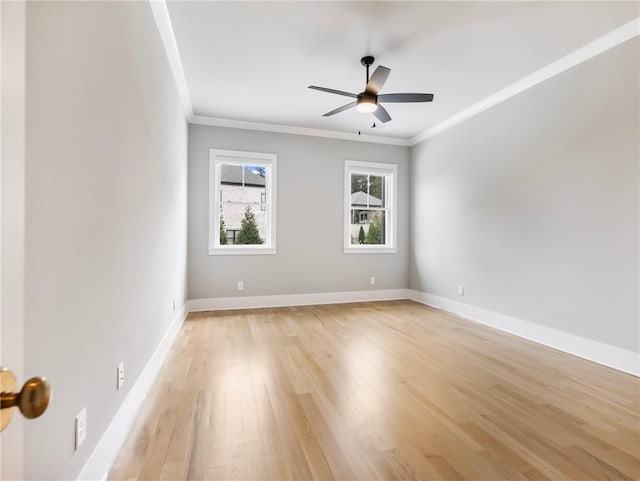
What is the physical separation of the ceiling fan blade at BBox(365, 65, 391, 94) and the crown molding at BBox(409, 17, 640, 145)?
1835 millimetres

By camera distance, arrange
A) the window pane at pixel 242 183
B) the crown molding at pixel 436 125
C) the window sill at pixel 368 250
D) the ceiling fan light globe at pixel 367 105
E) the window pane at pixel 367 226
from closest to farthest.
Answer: the crown molding at pixel 436 125 < the ceiling fan light globe at pixel 367 105 < the window pane at pixel 242 183 < the window sill at pixel 368 250 < the window pane at pixel 367 226

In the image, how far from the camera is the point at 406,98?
9.87 ft

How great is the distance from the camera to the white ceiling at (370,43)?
2.40 meters

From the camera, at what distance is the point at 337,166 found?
5176 millimetres

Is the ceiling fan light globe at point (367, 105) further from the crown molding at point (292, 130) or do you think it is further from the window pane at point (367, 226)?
the window pane at point (367, 226)

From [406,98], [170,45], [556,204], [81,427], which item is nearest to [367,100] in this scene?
[406,98]

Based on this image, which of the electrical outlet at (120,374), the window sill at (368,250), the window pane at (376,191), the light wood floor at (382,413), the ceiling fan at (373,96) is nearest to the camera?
the light wood floor at (382,413)

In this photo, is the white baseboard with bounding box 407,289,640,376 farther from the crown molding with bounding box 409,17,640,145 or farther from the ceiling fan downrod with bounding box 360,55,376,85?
the ceiling fan downrod with bounding box 360,55,376,85

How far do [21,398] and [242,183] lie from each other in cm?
459

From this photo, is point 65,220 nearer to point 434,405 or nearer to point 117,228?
point 117,228

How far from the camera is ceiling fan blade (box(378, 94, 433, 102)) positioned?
295 cm

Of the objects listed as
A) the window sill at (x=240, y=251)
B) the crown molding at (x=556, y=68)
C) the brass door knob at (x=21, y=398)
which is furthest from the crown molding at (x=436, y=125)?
the brass door knob at (x=21, y=398)

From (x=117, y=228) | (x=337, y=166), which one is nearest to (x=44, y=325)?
(x=117, y=228)

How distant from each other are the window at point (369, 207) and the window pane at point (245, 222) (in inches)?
55.7
